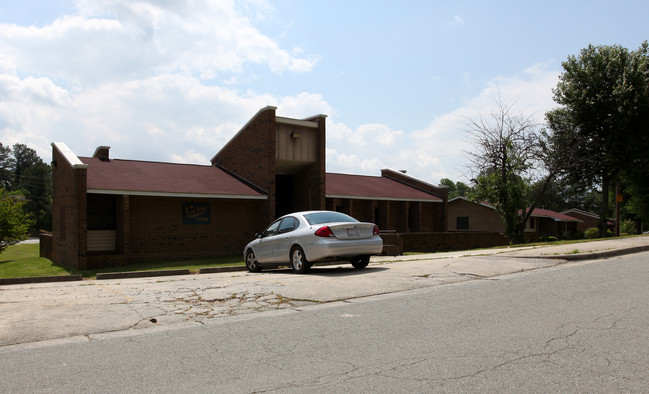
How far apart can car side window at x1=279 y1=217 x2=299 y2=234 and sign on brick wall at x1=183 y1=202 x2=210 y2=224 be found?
35.1ft

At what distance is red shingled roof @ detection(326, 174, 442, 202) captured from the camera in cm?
2777

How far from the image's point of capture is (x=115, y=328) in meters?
6.42

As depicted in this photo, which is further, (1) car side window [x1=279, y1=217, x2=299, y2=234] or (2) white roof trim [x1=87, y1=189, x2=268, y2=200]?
(2) white roof trim [x1=87, y1=189, x2=268, y2=200]

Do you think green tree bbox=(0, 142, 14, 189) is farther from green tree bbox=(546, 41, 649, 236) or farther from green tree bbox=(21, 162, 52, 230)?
green tree bbox=(546, 41, 649, 236)

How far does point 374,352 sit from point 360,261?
7319 mm

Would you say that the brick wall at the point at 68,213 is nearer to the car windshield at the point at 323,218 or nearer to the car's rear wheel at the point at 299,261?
the car's rear wheel at the point at 299,261

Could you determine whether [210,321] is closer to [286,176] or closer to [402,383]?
[402,383]

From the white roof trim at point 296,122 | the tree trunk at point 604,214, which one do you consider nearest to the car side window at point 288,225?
the white roof trim at point 296,122

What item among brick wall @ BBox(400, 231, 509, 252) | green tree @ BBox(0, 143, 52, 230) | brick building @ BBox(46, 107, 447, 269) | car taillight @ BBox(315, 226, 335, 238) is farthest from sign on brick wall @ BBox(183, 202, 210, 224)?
green tree @ BBox(0, 143, 52, 230)

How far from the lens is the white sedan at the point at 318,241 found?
37.1ft

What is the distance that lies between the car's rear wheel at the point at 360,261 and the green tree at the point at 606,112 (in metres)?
24.5

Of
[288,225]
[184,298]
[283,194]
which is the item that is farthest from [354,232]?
[283,194]

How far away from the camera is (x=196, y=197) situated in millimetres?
21969

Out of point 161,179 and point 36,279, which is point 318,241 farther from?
point 161,179
